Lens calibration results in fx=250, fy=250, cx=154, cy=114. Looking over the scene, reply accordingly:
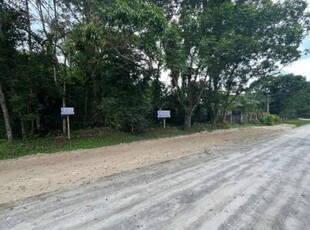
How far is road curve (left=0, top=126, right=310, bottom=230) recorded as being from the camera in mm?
3359

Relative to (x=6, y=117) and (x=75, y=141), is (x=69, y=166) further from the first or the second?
(x=6, y=117)

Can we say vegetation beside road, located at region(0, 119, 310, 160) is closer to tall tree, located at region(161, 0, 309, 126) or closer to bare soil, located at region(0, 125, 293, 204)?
A: bare soil, located at region(0, 125, 293, 204)

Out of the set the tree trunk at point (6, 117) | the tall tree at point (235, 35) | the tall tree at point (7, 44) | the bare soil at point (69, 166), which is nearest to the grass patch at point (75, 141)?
the tree trunk at point (6, 117)

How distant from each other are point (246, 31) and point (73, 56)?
8.69 m

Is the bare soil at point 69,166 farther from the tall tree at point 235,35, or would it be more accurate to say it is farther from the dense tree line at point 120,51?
the tall tree at point 235,35

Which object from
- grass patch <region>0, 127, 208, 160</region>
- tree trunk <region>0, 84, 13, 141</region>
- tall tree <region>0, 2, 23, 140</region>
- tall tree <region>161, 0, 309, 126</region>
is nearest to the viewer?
grass patch <region>0, 127, 208, 160</region>

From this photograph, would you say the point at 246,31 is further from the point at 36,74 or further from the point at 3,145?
the point at 3,145

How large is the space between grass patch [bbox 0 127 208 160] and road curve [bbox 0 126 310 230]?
4.46 m

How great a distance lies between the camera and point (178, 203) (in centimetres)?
404

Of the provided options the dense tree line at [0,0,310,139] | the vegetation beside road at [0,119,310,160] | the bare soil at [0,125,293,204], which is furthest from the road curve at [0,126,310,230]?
the dense tree line at [0,0,310,139]

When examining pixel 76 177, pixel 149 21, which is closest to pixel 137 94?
pixel 149 21

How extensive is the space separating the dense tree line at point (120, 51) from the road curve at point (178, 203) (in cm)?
559

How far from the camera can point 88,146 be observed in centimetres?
976

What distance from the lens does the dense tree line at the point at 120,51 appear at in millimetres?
9305
